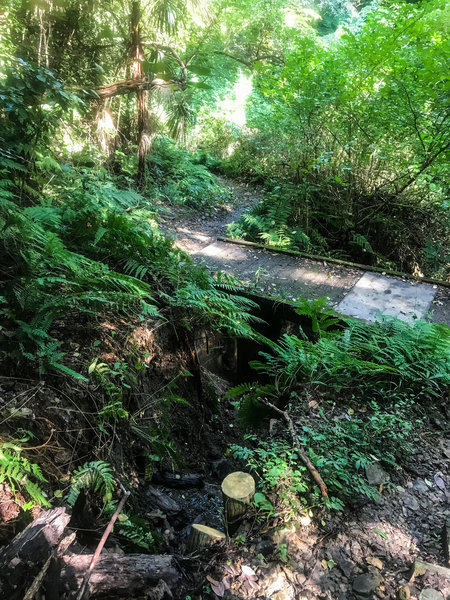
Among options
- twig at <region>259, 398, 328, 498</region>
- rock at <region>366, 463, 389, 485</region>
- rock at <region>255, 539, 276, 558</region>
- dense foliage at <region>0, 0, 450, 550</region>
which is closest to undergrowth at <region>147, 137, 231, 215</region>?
dense foliage at <region>0, 0, 450, 550</region>

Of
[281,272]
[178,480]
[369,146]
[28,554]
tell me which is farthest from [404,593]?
[369,146]

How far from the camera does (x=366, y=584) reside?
2002 mm

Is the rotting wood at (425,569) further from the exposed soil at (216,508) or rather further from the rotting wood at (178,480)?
the rotting wood at (178,480)

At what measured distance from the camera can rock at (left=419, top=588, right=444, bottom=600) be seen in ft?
6.23

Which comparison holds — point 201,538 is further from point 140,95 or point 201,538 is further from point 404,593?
point 140,95

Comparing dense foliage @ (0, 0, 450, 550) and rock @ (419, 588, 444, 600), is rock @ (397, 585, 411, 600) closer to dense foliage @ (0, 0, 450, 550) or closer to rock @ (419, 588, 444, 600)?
rock @ (419, 588, 444, 600)

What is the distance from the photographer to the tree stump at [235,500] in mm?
2229

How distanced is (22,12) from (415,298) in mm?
6848

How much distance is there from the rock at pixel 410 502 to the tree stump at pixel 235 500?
1.06 meters

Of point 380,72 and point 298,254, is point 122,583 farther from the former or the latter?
point 380,72

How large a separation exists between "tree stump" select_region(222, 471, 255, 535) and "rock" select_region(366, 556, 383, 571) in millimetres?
726

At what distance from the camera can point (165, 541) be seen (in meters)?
2.38

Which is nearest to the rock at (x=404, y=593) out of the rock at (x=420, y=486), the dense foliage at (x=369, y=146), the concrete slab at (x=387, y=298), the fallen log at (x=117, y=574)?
the rock at (x=420, y=486)

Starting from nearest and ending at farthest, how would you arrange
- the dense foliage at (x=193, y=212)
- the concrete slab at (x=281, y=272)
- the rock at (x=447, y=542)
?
the rock at (x=447, y=542) → the dense foliage at (x=193, y=212) → the concrete slab at (x=281, y=272)
